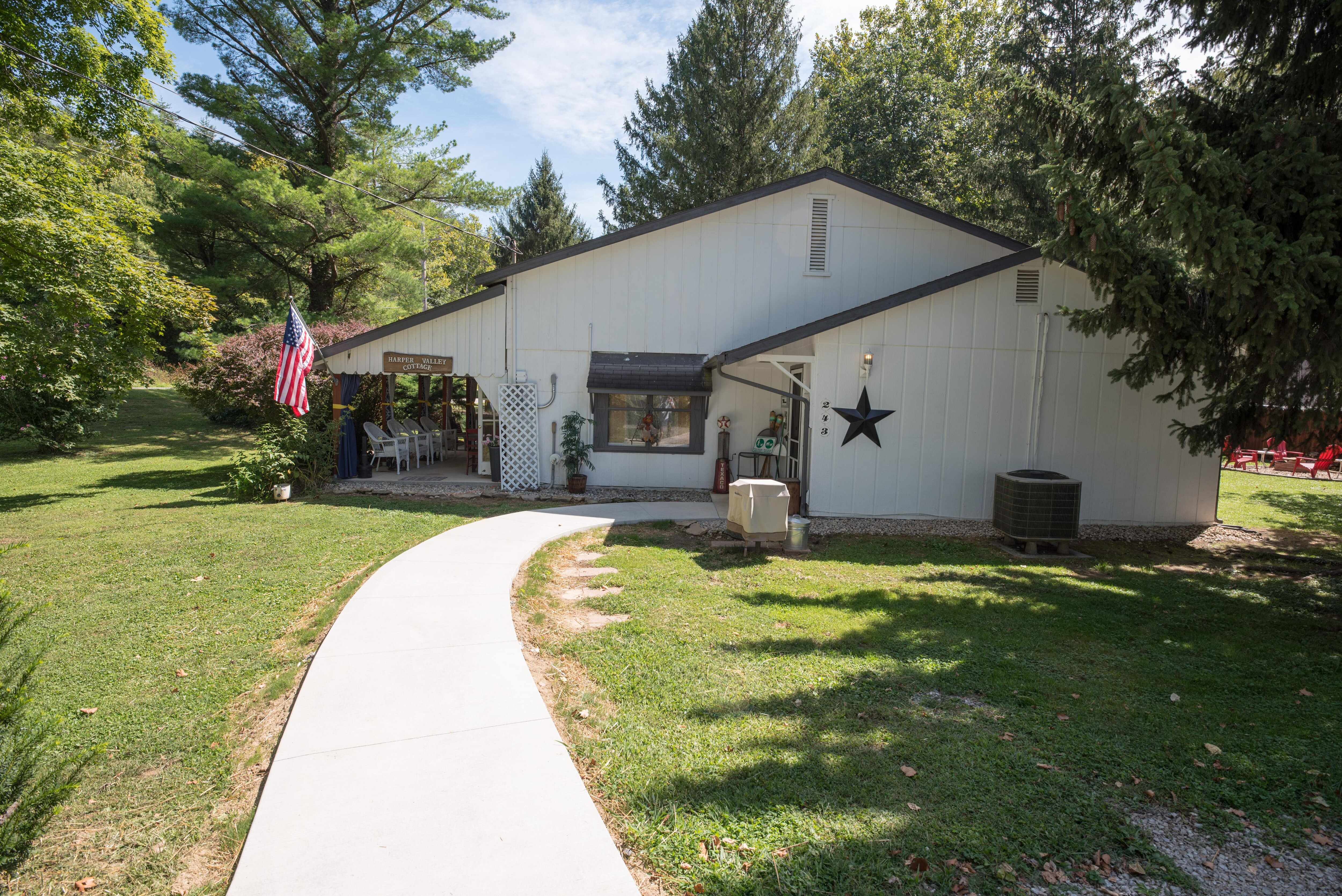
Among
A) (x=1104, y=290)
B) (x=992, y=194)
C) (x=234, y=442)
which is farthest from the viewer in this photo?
(x=992, y=194)

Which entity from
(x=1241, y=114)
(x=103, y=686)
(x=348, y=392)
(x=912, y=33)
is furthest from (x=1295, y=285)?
(x=912, y=33)

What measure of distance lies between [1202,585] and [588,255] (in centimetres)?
1070

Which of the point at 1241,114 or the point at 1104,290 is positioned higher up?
the point at 1241,114

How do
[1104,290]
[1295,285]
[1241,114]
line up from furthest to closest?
1. [1104,290]
2. [1241,114]
3. [1295,285]

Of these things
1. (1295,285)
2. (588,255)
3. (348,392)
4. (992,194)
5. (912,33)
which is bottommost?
(348,392)

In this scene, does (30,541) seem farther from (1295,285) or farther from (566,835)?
(1295,285)

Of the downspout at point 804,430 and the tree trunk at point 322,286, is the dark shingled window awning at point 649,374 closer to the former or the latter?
the downspout at point 804,430

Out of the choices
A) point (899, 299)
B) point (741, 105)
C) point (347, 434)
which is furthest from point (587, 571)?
point (741, 105)

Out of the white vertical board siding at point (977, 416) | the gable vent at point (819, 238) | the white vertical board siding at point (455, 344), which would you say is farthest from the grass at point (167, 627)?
the gable vent at point (819, 238)

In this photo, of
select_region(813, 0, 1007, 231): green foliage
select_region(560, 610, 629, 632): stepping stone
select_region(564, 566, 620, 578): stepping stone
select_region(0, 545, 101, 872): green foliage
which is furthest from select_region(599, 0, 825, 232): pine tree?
select_region(0, 545, 101, 872): green foliage

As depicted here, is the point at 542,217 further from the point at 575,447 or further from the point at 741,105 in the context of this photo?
the point at 575,447

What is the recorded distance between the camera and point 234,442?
20.0 metres

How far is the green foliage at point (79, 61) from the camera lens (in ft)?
33.8

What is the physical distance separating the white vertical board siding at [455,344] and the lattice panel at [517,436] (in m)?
0.57
